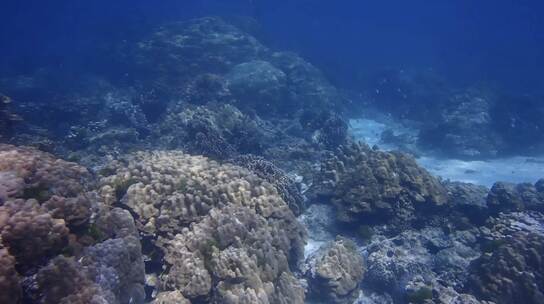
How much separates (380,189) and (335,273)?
341cm

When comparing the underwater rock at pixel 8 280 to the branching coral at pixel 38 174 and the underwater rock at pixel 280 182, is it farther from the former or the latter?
the underwater rock at pixel 280 182

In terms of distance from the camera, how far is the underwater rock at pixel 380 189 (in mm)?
10617

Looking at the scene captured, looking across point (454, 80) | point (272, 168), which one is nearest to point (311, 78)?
point (272, 168)

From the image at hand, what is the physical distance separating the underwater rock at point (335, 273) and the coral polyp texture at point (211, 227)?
59cm

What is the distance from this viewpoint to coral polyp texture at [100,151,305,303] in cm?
647

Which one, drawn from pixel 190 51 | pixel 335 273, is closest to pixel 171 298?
pixel 335 273

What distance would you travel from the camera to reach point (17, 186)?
539 centimetres

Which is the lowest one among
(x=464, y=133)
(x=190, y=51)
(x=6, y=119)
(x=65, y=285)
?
(x=6, y=119)

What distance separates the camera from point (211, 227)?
723 centimetres

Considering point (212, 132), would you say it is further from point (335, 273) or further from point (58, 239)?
point (58, 239)

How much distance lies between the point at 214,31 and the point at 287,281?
2599 cm

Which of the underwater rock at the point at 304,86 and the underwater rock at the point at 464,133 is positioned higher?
the underwater rock at the point at 464,133

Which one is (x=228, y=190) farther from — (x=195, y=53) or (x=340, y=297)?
(x=195, y=53)

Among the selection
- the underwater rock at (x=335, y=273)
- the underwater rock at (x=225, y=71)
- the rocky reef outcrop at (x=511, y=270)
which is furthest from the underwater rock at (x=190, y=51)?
the rocky reef outcrop at (x=511, y=270)
